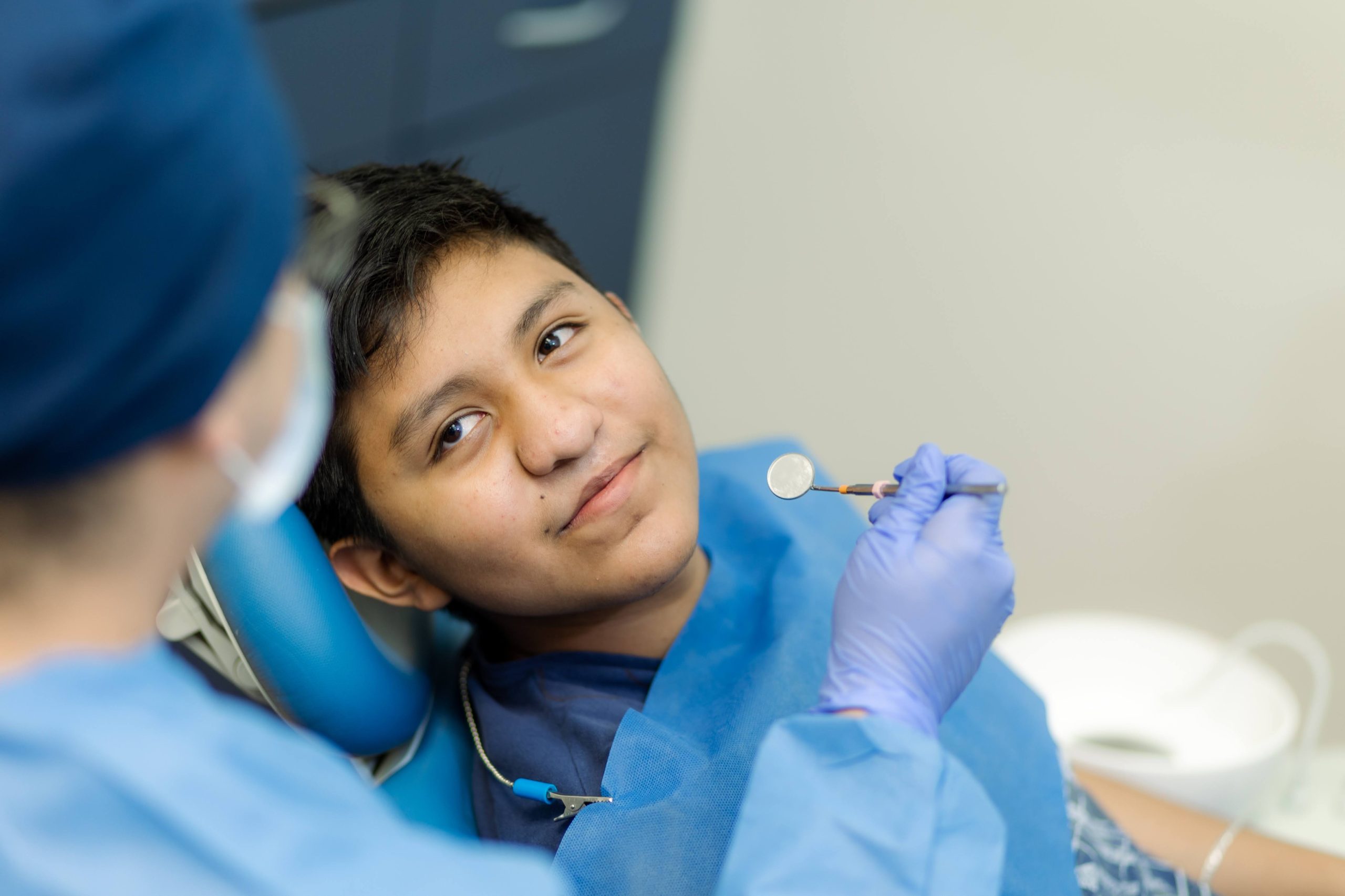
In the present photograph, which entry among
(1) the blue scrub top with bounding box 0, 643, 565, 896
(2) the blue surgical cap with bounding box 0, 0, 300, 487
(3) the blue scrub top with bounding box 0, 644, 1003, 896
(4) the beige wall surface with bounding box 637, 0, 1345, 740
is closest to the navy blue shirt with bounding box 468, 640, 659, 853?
(3) the blue scrub top with bounding box 0, 644, 1003, 896

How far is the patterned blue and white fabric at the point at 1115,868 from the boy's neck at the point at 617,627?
43cm

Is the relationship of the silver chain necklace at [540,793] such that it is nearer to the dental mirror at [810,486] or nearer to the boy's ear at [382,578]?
the boy's ear at [382,578]

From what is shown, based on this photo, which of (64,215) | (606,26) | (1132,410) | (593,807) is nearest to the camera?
(64,215)

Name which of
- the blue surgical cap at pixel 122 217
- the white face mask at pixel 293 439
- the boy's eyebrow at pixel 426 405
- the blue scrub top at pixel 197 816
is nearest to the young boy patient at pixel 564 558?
the boy's eyebrow at pixel 426 405

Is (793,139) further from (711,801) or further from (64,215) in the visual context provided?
(64,215)

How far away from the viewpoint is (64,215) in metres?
0.47

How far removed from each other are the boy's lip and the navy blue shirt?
0.16 m

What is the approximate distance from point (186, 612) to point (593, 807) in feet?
1.35

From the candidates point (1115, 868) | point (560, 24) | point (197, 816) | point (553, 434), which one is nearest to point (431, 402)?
point (553, 434)

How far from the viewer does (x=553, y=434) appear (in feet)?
3.40

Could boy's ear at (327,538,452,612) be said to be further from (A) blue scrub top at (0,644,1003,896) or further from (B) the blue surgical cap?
(B) the blue surgical cap

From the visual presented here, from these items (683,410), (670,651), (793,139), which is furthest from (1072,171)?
(670,651)

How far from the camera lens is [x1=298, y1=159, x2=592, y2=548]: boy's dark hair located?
3.50 ft

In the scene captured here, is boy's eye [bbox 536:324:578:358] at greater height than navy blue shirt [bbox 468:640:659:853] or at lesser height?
greater
